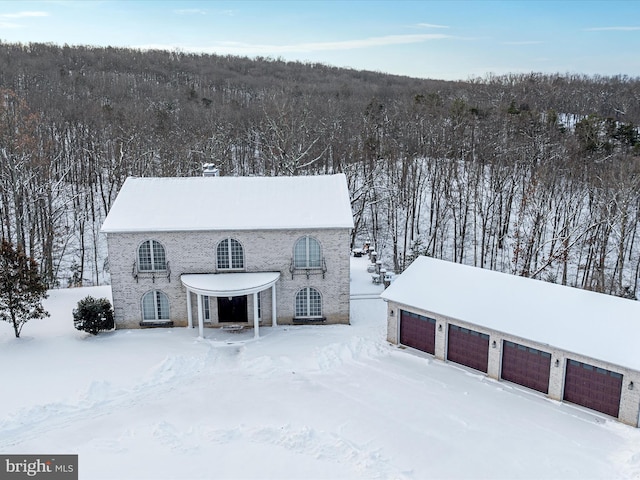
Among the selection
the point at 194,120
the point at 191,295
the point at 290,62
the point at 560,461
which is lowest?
the point at 560,461

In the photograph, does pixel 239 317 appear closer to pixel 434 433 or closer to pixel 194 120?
pixel 434 433

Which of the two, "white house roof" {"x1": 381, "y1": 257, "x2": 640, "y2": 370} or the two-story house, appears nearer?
"white house roof" {"x1": 381, "y1": 257, "x2": 640, "y2": 370}

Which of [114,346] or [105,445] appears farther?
[114,346]

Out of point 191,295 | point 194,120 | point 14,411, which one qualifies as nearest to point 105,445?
point 14,411

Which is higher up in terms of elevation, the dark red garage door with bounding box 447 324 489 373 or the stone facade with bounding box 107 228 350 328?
the stone facade with bounding box 107 228 350 328

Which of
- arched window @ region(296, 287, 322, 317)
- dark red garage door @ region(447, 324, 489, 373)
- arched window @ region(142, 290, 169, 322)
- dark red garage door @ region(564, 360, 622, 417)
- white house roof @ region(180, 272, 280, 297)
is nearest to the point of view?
dark red garage door @ region(564, 360, 622, 417)

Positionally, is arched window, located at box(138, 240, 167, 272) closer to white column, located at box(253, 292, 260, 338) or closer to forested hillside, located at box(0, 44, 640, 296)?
white column, located at box(253, 292, 260, 338)

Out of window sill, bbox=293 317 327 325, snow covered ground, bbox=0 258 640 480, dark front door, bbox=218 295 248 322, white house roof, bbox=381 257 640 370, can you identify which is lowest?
snow covered ground, bbox=0 258 640 480

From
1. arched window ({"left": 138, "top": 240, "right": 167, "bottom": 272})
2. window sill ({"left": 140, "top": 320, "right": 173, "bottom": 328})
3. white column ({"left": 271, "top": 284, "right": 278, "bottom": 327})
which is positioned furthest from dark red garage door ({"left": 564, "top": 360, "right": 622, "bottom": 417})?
arched window ({"left": 138, "top": 240, "right": 167, "bottom": 272})
